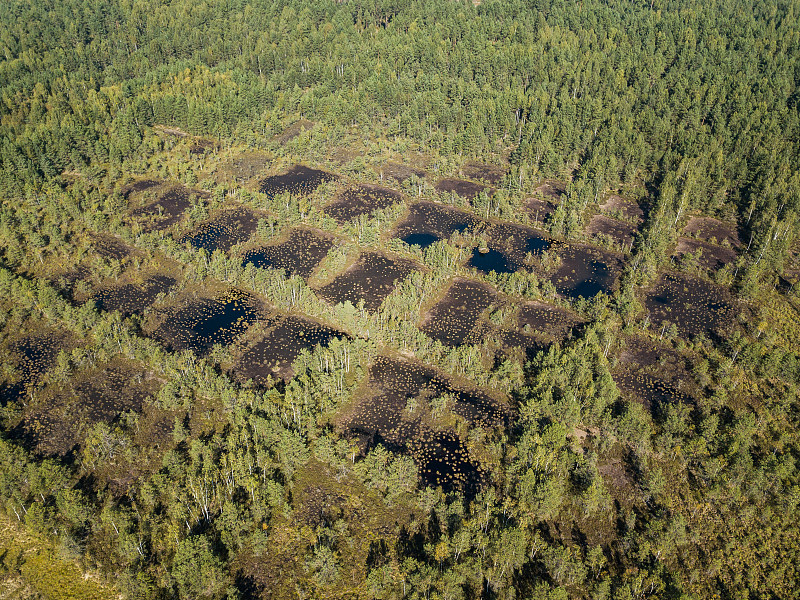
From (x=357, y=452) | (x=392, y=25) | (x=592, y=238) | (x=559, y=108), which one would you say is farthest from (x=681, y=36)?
(x=357, y=452)

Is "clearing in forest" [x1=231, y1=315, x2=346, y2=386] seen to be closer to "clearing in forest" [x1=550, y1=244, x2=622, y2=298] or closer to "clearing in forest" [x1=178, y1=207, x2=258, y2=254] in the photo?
"clearing in forest" [x1=178, y1=207, x2=258, y2=254]

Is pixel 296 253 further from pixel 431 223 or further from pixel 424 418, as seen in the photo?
pixel 424 418

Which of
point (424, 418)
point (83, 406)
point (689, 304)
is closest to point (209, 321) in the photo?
point (83, 406)

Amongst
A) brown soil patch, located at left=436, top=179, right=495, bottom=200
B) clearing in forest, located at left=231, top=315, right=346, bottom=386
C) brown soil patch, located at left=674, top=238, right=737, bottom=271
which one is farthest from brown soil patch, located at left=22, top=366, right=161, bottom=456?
brown soil patch, located at left=674, top=238, right=737, bottom=271

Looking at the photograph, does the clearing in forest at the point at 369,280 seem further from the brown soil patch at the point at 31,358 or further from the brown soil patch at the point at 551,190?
the brown soil patch at the point at 551,190

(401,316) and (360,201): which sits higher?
(360,201)

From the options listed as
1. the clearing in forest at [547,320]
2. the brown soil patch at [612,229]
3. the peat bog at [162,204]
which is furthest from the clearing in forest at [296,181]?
the brown soil patch at [612,229]

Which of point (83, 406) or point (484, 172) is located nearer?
point (83, 406)
